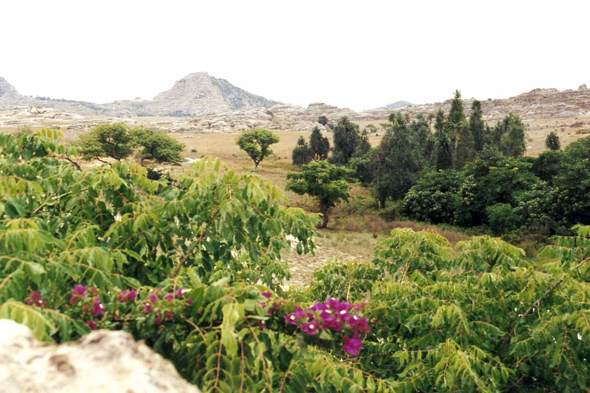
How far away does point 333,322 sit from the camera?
1.95 metres

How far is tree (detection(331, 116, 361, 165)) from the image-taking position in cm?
4731

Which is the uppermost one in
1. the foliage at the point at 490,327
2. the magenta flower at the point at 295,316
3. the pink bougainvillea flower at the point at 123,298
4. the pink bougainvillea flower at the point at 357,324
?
the pink bougainvillea flower at the point at 123,298

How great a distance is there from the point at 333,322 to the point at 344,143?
153ft

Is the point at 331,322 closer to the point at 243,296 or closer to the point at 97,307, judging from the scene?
the point at 243,296

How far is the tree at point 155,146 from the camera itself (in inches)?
1754

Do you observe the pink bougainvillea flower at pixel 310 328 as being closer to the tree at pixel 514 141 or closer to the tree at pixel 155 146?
the tree at pixel 155 146

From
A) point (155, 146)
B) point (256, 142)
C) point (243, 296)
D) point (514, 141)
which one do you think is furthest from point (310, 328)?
point (256, 142)

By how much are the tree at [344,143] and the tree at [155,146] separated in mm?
21323

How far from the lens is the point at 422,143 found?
149ft

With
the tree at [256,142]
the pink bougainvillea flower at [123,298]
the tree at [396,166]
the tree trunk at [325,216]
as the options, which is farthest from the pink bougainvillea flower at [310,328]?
the tree at [256,142]

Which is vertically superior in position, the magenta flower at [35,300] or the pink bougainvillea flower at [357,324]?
the magenta flower at [35,300]

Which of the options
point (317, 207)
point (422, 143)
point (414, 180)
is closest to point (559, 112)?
point (422, 143)

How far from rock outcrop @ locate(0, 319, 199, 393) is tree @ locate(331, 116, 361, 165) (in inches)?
1810

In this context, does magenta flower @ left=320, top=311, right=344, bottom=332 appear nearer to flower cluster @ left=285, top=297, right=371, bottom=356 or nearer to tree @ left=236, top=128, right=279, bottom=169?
flower cluster @ left=285, top=297, right=371, bottom=356
